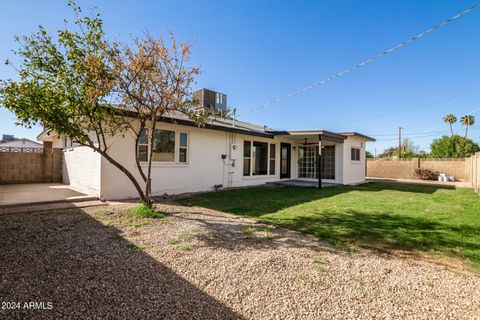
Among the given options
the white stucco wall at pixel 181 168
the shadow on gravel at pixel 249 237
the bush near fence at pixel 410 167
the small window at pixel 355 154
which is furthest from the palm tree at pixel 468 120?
the shadow on gravel at pixel 249 237

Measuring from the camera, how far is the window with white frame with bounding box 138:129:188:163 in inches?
307

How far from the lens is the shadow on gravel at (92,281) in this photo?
6.53 ft

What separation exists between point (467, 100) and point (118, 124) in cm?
2658

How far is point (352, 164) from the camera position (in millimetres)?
14148

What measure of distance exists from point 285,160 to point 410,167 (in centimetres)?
1263

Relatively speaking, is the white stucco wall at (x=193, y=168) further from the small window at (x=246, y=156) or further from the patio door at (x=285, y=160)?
the patio door at (x=285, y=160)

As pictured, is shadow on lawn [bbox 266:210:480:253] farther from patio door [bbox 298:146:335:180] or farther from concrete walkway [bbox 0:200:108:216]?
A: patio door [bbox 298:146:335:180]

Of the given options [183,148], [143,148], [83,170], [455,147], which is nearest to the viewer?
[143,148]

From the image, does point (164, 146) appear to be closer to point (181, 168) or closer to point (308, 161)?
point (181, 168)

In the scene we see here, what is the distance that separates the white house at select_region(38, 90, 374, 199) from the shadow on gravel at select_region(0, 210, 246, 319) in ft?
9.44

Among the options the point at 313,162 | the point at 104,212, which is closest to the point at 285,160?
the point at 313,162

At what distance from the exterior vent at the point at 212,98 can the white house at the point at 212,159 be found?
155 inches

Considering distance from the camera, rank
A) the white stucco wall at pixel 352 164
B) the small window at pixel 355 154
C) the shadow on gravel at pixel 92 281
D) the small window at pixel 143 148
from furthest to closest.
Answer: the small window at pixel 355 154
the white stucco wall at pixel 352 164
the small window at pixel 143 148
the shadow on gravel at pixel 92 281

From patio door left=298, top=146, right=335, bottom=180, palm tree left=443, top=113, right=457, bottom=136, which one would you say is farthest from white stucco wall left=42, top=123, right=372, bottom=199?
palm tree left=443, top=113, right=457, bottom=136
